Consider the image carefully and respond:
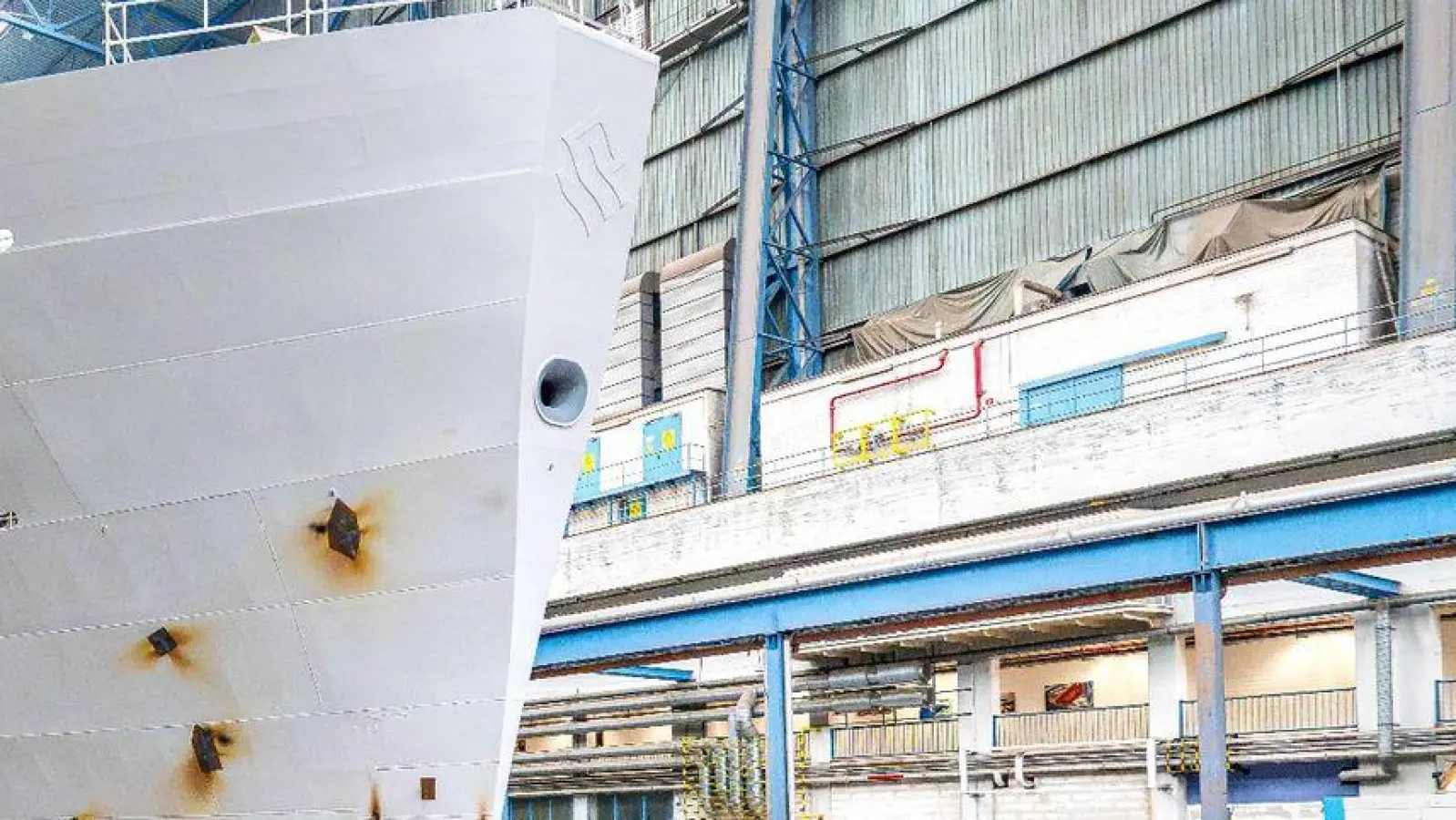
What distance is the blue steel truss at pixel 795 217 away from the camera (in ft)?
132

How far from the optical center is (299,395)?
1088cm

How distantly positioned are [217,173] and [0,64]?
1907 centimetres

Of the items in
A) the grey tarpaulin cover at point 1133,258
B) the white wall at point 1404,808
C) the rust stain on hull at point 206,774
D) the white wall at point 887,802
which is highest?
the grey tarpaulin cover at point 1133,258

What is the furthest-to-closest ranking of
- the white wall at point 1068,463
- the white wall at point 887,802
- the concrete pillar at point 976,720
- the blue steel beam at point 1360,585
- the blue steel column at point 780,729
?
the white wall at point 887,802 < the concrete pillar at point 976,720 < the white wall at point 1068,463 < the blue steel beam at point 1360,585 < the blue steel column at point 780,729

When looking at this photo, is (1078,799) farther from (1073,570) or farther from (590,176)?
(590,176)

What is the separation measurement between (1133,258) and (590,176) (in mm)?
23474

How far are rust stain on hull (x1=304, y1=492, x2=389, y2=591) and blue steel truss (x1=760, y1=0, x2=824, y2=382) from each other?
94.4 feet

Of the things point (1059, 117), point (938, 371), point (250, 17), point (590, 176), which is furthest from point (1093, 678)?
point (590, 176)

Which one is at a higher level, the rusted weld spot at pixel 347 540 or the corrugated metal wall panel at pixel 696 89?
the corrugated metal wall panel at pixel 696 89

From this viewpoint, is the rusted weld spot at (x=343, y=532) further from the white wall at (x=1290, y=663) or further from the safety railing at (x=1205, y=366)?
the white wall at (x=1290, y=663)

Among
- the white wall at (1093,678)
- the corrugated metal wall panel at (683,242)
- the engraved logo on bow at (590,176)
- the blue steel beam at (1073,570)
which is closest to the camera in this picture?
the engraved logo on bow at (590,176)

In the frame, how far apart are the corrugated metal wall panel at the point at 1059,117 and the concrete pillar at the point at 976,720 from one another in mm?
10023

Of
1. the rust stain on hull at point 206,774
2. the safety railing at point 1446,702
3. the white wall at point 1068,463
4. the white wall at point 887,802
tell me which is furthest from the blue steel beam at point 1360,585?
the rust stain on hull at point 206,774

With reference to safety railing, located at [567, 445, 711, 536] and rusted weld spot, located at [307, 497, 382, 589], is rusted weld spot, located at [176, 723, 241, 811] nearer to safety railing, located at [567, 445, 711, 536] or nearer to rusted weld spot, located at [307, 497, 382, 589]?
rusted weld spot, located at [307, 497, 382, 589]
